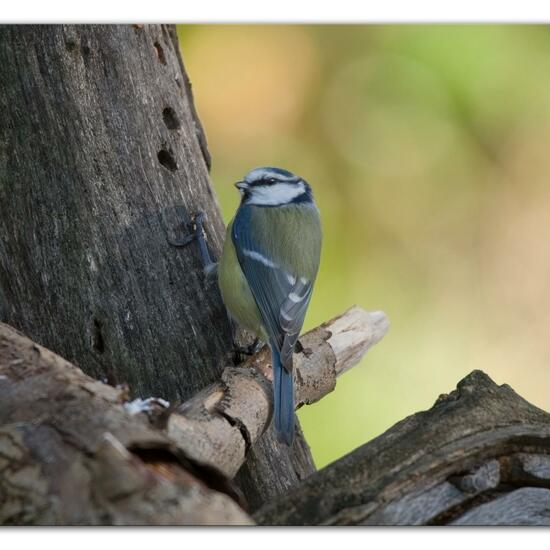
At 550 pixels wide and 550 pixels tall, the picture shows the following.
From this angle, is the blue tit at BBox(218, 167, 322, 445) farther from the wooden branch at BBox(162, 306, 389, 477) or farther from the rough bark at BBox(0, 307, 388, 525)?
the rough bark at BBox(0, 307, 388, 525)

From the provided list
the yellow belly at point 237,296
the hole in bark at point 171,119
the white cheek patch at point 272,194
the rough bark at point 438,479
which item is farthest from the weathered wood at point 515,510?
the hole in bark at point 171,119

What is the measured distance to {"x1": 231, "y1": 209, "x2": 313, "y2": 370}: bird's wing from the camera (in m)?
1.94

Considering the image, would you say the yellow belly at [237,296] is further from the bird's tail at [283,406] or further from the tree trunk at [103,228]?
the bird's tail at [283,406]

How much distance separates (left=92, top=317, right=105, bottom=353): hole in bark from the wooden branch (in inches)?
12.1

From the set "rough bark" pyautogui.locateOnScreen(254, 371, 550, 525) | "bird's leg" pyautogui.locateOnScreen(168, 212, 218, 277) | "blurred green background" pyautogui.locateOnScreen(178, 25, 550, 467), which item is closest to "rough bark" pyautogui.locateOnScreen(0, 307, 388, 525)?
"rough bark" pyautogui.locateOnScreen(254, 371, 550, 525)

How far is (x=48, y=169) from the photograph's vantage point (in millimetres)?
1977

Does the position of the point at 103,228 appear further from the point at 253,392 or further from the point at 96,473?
the point at 96,473

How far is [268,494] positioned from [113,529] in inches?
25.8

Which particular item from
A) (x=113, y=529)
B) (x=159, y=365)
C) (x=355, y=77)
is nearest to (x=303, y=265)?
(x=159, y=365)

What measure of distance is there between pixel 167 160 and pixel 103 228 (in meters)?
0.24

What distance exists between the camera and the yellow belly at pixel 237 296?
77.9 inches

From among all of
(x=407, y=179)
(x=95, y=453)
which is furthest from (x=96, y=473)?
(x=407, y=179)

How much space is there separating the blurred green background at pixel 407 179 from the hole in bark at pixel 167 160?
0.36 meters
